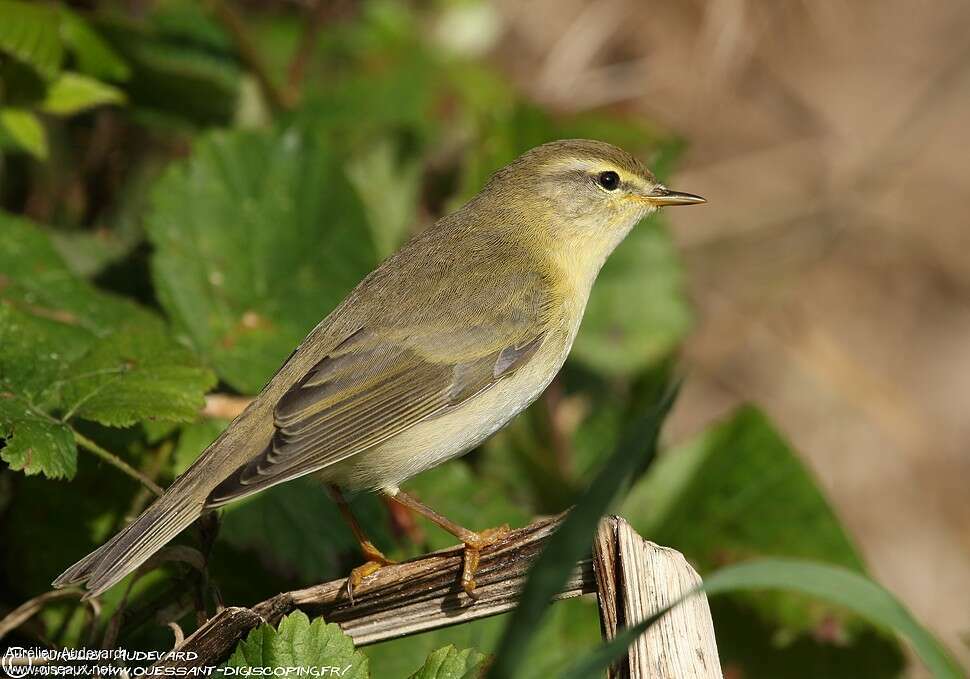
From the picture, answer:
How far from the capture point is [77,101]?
3.93 m

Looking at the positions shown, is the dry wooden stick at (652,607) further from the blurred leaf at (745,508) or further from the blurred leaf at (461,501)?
the blurred leaf at (745,508)

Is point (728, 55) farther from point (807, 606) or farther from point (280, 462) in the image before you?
point (280, 462)

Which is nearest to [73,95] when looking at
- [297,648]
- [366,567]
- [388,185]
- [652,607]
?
[388,185]

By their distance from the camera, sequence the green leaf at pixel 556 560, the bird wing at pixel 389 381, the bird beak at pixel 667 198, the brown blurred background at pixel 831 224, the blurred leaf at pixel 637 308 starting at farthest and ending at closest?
1. the brown blurred background at pixel 831 224
2. the blurred leaf at pixel 637 308
3. the bird beak at pixel 667 198
4. the bird wing at pixel 389 381
5. the green leaf at pixel 556 560

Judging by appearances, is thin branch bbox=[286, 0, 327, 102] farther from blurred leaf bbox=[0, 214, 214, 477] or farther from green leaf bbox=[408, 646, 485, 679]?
green leaf bbox=[408, 646, 485, 679]

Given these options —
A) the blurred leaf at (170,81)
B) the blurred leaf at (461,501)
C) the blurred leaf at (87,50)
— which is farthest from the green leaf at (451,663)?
the blurred leaf at (170,81)

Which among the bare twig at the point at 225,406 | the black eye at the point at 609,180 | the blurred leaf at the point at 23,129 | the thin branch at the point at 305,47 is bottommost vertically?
the bare twig at the point at 225,406

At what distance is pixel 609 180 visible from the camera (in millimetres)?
4020

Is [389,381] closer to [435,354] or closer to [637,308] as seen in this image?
[435,354]

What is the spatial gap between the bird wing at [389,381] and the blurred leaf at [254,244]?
1.43ft

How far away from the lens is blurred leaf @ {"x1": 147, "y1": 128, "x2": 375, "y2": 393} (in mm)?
3793

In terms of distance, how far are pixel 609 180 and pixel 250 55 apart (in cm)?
178

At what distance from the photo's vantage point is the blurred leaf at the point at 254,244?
Result: 3.79 m

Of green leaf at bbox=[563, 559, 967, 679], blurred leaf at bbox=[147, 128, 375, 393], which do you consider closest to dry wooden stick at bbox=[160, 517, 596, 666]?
green leaf at bbox=[563, 559, 967, 679]
